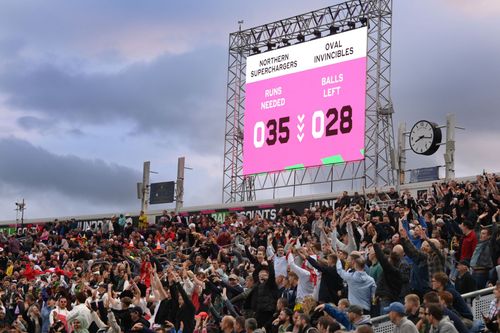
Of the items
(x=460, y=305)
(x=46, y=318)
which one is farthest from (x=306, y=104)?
(x=460, y=305)

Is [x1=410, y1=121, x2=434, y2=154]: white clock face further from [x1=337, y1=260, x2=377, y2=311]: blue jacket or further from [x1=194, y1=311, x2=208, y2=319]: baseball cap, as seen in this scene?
[x1=337, y1=260, x2=377, y2=311]: blue jacket

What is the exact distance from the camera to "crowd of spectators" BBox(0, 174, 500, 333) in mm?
12414

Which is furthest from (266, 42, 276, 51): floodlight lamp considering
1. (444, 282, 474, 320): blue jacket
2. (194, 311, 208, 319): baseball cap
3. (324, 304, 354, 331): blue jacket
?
(444, 282, 474, 320): blue jacket

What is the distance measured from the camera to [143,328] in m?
14.1

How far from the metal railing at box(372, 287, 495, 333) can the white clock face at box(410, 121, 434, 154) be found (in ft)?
58.9

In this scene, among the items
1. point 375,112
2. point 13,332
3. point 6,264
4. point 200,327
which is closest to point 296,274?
point 200,327

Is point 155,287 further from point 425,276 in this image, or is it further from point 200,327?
point 425,276

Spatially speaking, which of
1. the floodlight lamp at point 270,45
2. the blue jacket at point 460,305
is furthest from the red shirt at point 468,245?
the floodlight lamp at point 270,45

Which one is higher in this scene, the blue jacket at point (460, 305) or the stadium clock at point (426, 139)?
the stadium clock at point (426, 139)

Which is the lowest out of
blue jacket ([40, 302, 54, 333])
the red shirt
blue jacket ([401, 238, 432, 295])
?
blue jacket ([40, 302, 54, 333])

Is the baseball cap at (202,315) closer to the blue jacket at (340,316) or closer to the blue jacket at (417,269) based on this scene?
the blue jacket at (340,316)

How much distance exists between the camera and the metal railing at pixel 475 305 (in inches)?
509

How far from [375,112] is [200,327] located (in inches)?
889

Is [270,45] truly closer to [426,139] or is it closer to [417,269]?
[426,139]
